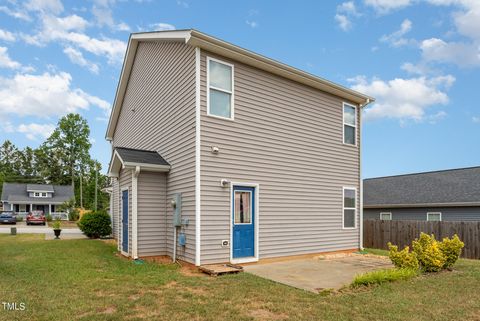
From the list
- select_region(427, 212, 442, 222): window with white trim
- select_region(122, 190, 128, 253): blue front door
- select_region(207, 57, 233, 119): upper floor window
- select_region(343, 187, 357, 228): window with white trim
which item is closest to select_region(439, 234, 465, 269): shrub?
select_region(343, 187, 357, 228): window with white trim

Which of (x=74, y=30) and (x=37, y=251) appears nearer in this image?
(x=37, y=251)

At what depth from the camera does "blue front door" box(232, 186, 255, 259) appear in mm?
8883

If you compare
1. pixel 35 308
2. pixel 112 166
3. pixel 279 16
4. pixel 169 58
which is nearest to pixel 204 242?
pixel 35 308

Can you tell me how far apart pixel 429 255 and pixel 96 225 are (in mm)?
13723

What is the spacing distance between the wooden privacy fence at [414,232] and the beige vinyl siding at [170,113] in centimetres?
1040

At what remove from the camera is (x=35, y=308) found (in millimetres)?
5031

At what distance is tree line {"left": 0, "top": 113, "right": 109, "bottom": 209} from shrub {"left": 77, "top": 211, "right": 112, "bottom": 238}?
32906 mm

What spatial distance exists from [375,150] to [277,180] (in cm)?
676

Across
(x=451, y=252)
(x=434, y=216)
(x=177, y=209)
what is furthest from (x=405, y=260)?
(x=434, y=216)

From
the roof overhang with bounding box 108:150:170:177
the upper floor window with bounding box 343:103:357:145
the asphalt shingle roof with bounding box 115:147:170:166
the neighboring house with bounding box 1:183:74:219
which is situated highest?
the upper floor window with bounding box 343:103:357:145

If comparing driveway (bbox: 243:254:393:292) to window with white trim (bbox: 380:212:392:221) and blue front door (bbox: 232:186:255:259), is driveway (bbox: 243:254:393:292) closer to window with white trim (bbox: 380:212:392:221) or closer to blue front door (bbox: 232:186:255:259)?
blue front door (bbox: 232:186:255:259)

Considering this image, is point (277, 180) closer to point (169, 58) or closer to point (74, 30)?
point (169, 58)

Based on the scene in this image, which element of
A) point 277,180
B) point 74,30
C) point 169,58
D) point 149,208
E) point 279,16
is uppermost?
point 74,30

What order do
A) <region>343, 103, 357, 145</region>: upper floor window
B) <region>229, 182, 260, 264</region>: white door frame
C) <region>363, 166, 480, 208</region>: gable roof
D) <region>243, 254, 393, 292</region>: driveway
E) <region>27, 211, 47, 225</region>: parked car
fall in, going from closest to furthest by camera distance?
<region>243, 254, 393, 292</region>: driveway < <region>229, 182, 260, 264</region>: white door frame < <region>343, 103, 357, 145</region>: upper floor window < <region>363, 166, 480, 208</region>: gable roof < <region>27, 211, 47, 225</region>: parked car
